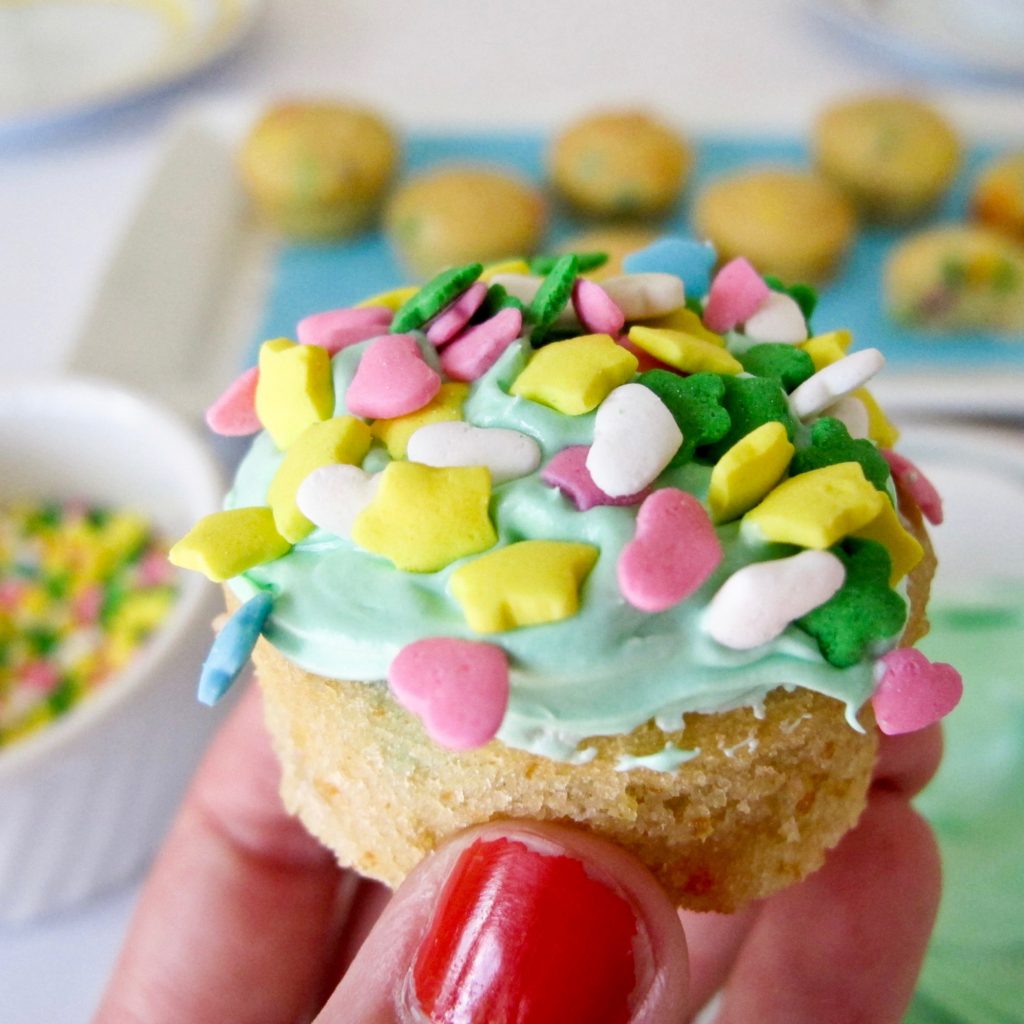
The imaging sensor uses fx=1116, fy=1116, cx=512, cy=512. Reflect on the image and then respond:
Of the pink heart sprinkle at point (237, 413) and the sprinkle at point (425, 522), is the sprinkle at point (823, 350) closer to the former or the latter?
the sprinkle at point (425, 522)

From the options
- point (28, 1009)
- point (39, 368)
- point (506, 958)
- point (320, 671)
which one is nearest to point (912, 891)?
point (506, 958)

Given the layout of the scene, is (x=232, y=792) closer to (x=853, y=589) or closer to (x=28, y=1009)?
(x=28, y=1009)

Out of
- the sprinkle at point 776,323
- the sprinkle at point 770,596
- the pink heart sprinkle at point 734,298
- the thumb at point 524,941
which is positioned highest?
the pink heart sprinkle at point 734,298

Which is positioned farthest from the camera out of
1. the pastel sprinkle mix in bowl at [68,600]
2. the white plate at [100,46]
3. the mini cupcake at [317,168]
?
the white plate at [100,46]

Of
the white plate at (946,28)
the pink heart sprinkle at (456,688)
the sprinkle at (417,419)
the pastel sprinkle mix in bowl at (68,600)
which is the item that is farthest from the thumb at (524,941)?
the white plate at (946,28)

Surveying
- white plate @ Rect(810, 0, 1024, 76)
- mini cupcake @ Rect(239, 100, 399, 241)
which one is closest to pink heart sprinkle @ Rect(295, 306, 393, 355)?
mini cupcake @ Rect(239, 100, 399, 241)

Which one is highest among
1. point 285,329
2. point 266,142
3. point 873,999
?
point 266,142

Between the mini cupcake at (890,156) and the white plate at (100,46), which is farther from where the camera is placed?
the white plate at (100,46)
